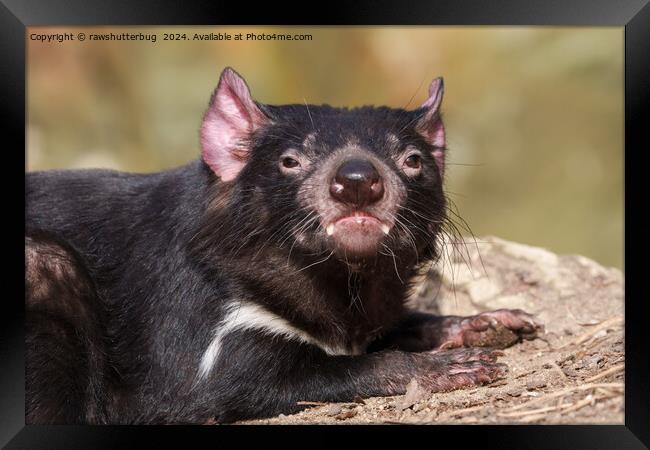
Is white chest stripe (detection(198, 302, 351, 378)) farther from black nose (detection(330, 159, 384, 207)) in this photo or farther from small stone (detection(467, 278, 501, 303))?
small stone (detection(467, 278, 501, 303))

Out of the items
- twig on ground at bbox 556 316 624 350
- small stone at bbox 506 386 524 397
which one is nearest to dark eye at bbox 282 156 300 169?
small stone at bbox 506 386 524 397

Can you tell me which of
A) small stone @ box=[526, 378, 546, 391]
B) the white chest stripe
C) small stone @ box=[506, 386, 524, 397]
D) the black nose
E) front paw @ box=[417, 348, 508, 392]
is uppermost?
the black nose

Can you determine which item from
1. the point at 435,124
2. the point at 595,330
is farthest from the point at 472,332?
the point at 435,124

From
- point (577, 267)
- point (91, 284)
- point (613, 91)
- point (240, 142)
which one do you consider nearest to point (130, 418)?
point (91, 284)

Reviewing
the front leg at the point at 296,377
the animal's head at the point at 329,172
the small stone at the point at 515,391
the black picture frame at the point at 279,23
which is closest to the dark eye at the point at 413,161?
the animal's head at the point at 329,172

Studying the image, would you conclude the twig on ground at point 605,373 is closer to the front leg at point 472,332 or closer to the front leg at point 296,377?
the front leg at point 296,377

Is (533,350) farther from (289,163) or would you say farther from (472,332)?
(289,163)
